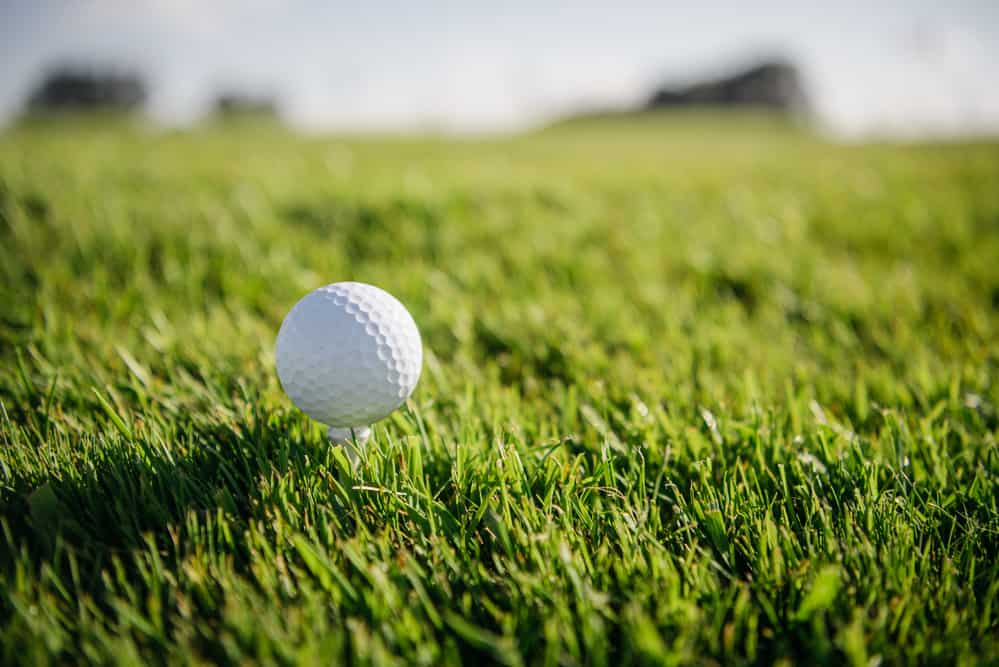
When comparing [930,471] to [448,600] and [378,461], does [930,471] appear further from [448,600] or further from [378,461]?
[378,461]

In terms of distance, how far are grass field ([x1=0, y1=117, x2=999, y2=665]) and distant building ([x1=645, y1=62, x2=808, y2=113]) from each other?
1910 inches

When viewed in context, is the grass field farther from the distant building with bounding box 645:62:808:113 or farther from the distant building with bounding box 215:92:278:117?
the distant building with bounding box 645:62:808:113

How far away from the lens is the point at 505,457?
144 cm

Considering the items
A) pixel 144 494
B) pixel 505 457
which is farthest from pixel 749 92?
pixel 144 494

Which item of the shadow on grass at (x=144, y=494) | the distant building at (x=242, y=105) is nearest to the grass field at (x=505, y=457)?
the shadow on grass at (x=144, y=494)

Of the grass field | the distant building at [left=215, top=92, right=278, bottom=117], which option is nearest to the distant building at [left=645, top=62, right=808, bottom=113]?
the distant building at [left=215, top=92, right=278, bottom=117]

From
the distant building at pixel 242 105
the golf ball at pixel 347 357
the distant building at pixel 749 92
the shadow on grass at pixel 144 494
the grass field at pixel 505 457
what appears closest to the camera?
the grass field at pixel 505 457

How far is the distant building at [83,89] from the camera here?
1324 inches

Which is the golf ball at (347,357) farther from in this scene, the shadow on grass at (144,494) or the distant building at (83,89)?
the distant building at (83,89)

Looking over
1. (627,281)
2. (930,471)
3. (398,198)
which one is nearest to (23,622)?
(930,471)

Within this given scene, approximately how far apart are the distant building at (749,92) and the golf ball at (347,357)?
50.0 m

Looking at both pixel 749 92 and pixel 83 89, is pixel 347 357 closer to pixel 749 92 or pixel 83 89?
pixel 83 89

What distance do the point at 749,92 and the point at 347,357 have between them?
2096 inches

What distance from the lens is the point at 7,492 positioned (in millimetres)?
1354
